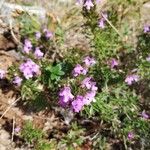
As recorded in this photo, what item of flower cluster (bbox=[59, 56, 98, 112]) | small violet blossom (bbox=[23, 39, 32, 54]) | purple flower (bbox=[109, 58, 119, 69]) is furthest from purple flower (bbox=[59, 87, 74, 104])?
small violet blossom (bbox=[23, 39, 32, 54])

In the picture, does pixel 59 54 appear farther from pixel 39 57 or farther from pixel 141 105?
pixel 141 105

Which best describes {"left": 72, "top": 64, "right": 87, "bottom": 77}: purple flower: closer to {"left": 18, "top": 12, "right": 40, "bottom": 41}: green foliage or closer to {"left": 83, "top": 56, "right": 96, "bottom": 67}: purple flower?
{"left": 83, "top": 56, "right": 96, "bottom": 67}: purple flower

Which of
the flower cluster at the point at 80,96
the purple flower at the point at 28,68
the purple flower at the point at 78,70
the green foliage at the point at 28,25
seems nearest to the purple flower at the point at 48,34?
the green foliage at the point at 28,25

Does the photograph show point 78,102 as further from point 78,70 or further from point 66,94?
point 78,70

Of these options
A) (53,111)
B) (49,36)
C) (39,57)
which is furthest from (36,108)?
(49,36)

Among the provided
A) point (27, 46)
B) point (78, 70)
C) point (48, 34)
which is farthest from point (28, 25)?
point (78, 70)

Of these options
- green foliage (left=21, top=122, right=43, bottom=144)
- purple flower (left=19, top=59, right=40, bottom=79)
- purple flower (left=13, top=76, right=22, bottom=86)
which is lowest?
green foliage (left=21, top=122, right=43, bottom=144)

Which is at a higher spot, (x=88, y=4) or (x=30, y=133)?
(x=88, y=4)

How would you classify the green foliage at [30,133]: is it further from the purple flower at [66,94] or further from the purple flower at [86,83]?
the purple flower at [86,83]

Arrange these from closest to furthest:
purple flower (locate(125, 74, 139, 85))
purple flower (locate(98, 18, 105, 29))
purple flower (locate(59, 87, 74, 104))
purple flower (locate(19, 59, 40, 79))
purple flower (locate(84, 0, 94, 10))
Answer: purple flower (locate(59, 87, 74, 104)) → purple flower (locate(84, 0, 94, 10)) → purple flower (locate(19, 59, 40, 79)) → purple flower (locate(125, 74, 139, 85)) → purple flower (locate(98, 18, 105, 29))
